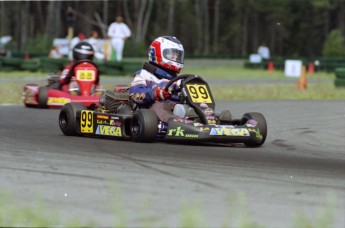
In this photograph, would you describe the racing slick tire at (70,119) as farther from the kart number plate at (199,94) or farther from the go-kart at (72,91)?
the go-kart at (72,91)

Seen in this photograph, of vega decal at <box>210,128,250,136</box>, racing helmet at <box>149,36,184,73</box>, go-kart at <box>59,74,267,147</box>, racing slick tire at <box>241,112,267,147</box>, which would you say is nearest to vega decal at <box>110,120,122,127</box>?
go-kart at <box>59,74,267,147</box>

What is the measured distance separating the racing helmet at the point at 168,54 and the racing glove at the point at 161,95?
0.57m

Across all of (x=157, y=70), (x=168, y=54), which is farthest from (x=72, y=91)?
(x=168, y=54)

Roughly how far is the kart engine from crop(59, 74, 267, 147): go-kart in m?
0.13

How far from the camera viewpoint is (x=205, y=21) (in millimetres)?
74125

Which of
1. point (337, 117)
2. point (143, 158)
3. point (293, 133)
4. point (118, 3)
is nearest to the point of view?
Result: point (143, 158)

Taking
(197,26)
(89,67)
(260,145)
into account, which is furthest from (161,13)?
(260,145)

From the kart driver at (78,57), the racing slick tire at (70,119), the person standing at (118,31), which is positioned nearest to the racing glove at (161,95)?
the racing slick tire at (70,119)

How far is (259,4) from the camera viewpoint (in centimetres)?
6334

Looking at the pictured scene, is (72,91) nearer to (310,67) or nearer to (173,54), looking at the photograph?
(173,54)

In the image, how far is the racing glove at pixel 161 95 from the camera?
8.73 metres

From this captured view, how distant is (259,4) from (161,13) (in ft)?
49.3

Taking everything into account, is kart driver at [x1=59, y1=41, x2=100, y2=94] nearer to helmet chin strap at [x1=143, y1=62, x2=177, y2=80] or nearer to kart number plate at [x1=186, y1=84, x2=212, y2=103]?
helmet chin strap at [x1=143, y1=62, x2=177, y2=80]

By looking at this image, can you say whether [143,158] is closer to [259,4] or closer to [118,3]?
[259,4]
